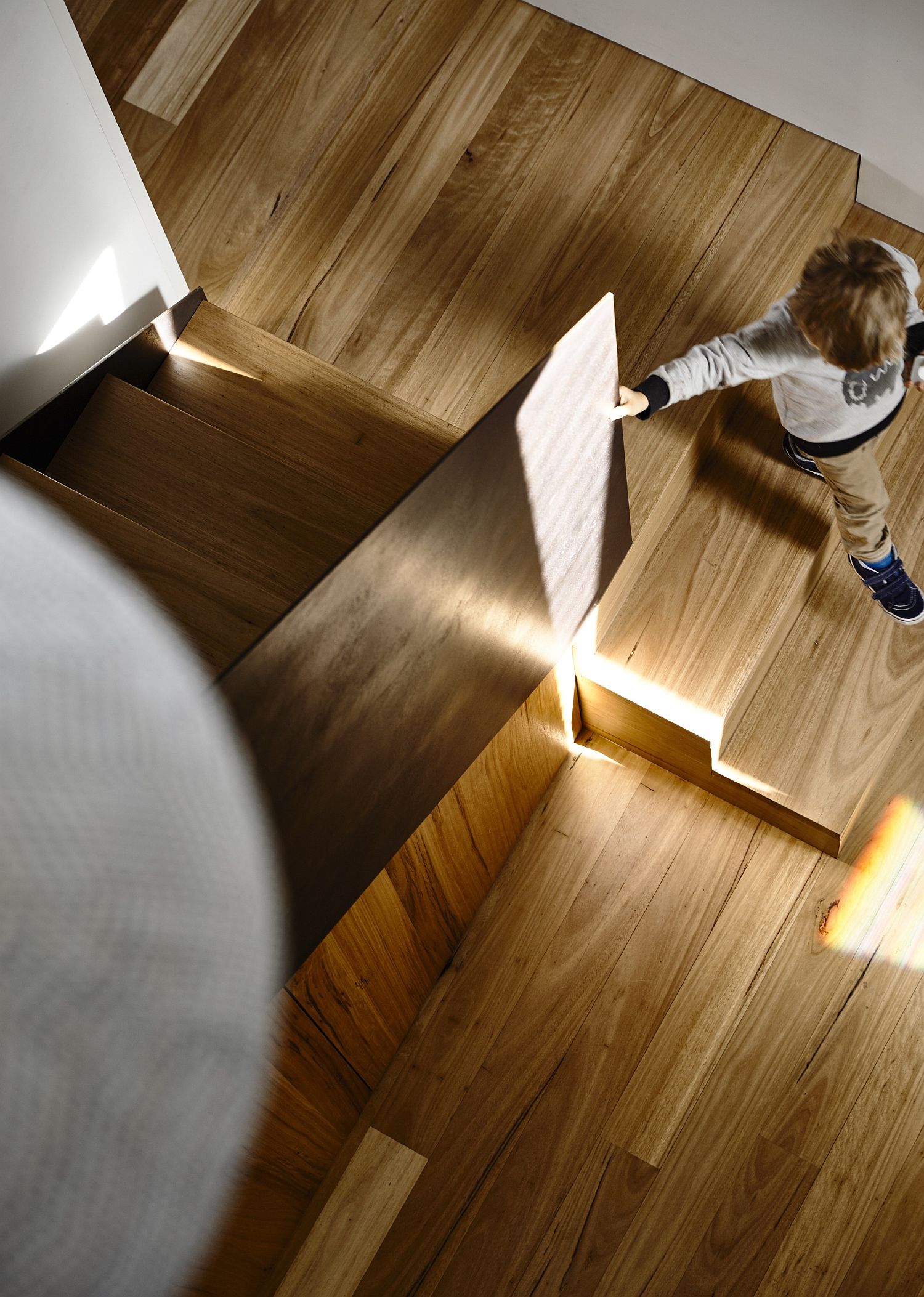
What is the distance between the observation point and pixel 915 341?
50.1 inches

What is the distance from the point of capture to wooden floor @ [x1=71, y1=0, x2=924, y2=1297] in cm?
137

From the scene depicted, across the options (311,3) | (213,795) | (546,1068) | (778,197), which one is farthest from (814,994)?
(311,3)

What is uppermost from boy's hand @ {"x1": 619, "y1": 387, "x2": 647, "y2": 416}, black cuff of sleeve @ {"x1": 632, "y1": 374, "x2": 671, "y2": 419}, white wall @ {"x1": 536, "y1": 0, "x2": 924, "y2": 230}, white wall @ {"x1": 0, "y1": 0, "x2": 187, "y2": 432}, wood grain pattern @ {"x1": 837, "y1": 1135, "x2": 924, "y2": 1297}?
white wall @ {"x1": 536, "y1": 0, "x2": 924, "y2": 230}

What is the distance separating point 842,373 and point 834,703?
468 millimetres

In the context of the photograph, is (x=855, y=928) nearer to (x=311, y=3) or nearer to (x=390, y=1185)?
(x=390, y=1185)

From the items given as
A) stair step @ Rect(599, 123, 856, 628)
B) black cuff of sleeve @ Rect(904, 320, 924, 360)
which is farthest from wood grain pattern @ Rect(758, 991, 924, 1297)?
black cuff of sleeve @ Rect(904, 320, 924, 360)

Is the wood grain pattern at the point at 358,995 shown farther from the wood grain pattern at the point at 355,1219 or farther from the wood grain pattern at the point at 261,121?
the wood grain pattern at the point at 261,121

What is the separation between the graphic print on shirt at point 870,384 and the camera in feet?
4.06

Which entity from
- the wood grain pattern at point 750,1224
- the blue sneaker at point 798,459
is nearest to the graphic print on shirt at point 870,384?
the blue sneaker at point 798,459

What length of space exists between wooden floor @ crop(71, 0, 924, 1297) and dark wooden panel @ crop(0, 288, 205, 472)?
0.50 ft

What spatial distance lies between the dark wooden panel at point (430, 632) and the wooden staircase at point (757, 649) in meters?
0.29

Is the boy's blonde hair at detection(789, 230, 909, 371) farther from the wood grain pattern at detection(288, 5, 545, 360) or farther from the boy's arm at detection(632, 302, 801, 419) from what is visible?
the wood grain pattern at detection(288, 5, 545, 360)

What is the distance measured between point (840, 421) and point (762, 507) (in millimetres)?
195

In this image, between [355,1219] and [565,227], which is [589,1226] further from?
[565,227]
